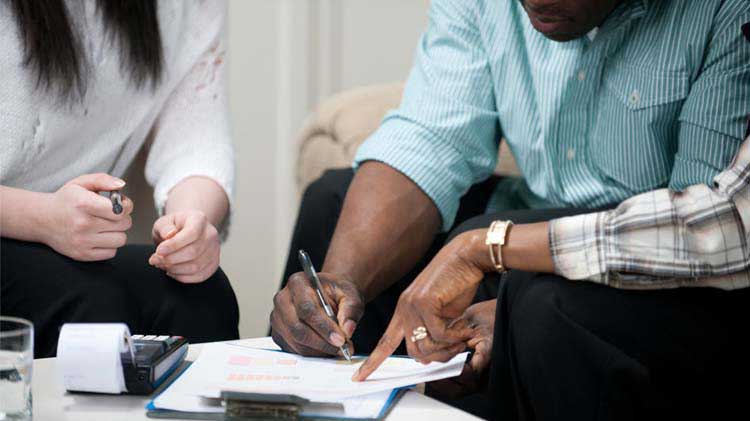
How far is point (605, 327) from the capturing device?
1070mm

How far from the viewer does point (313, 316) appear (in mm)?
1116

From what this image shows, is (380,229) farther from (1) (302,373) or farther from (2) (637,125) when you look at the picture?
(1) (302,373)

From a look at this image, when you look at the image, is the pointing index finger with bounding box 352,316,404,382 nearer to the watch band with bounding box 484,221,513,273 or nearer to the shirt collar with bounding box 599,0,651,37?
the watch band with bounding box 484,221,513,273

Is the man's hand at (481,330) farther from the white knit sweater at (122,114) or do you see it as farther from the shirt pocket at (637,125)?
the white knit sweater at (122,114)

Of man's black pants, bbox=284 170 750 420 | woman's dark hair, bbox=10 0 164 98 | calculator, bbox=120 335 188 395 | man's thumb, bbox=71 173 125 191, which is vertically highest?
woman's dark hair, bbox=10 0 164 98

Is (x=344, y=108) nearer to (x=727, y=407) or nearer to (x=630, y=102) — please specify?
(x=630, y=102)

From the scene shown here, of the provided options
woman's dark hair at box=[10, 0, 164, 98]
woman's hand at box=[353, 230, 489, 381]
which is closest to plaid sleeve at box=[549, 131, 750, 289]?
woman's hand at box=[353, 230, 489, 381]

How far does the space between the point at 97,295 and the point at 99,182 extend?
146 mm

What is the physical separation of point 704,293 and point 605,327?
0.13 m

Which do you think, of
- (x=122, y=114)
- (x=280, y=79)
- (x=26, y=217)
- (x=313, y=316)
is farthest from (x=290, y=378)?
(x=280, y=79)

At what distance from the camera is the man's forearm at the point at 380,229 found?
1.47 meters

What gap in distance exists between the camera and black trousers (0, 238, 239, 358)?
1.29 metres

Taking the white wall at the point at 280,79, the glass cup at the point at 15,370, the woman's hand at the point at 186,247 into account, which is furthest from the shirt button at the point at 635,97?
the white wall at the point at 280,79

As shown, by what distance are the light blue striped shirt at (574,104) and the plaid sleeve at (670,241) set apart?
0.18 meters
